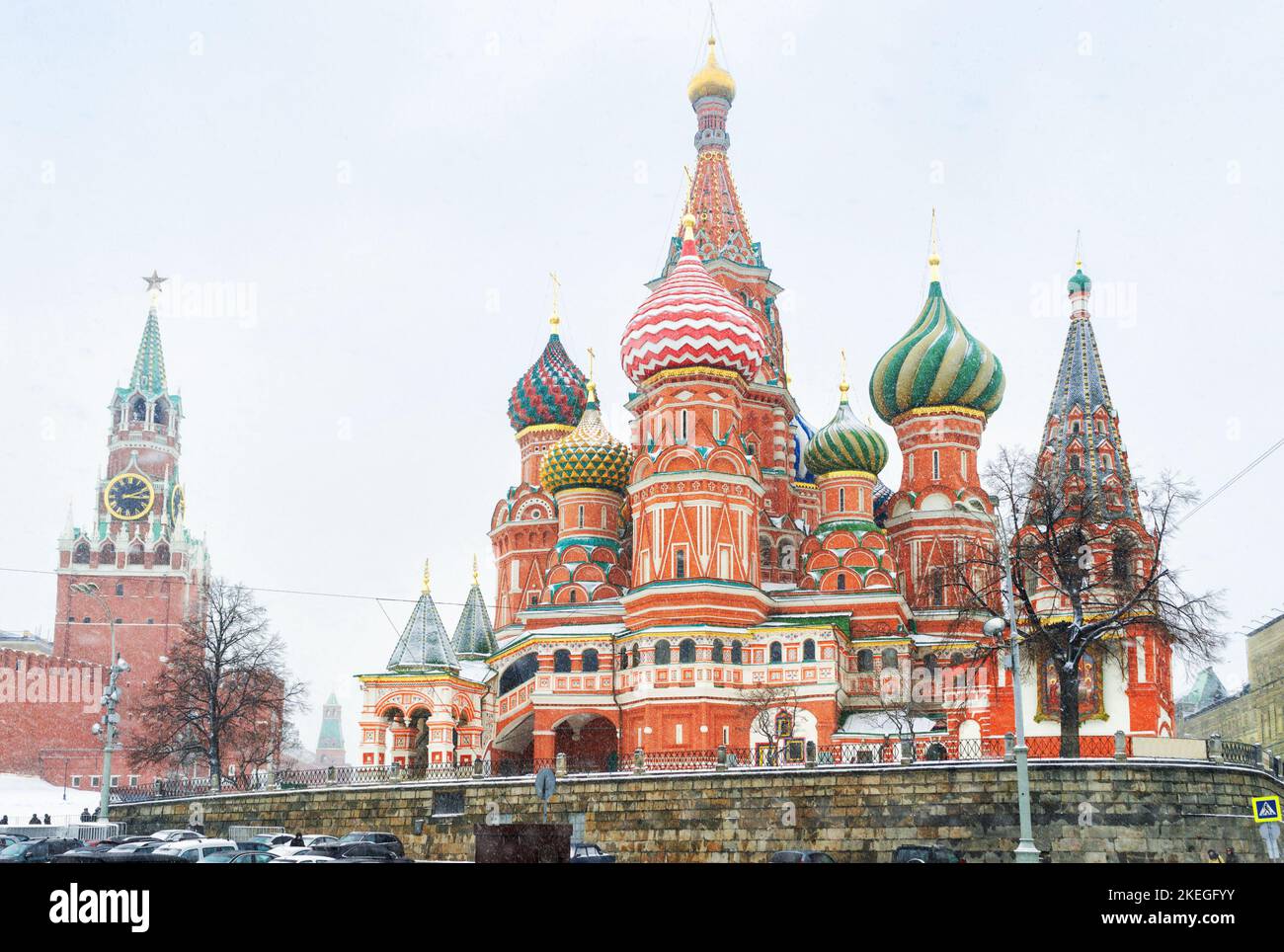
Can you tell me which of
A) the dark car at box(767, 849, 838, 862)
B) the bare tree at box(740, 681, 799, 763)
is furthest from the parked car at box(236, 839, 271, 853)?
the bare tree at box(740, 681, 799, 763)

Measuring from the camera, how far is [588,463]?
182ft

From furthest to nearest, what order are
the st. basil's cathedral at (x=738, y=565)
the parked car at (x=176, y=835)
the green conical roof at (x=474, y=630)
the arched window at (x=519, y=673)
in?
the green conical roof at (x=474, y=630)
the arched window at (x=519, y=673)
the st. basil's cathedral at (x=738, y=565)
the parked car at (x=176, y=835)

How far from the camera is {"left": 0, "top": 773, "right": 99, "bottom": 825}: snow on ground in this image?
5709cm

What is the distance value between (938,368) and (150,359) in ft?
216

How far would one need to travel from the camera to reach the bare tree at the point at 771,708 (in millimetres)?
45906

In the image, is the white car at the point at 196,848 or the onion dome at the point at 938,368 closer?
the white car at the point at 196,848

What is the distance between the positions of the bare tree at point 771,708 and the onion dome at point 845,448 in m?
11.5

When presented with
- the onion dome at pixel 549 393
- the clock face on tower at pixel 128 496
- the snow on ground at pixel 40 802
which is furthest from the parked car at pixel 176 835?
the clock face on tower at pixel 128 496

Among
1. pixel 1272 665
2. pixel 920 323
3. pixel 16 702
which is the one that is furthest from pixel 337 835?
pixel 1272 665

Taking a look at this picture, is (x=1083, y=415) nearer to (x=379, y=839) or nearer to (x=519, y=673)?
(x=519, y=673)

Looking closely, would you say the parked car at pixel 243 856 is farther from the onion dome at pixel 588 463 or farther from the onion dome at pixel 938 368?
the onion dome at pixel 938 368

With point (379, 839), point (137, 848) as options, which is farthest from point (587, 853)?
point (137, 848)
